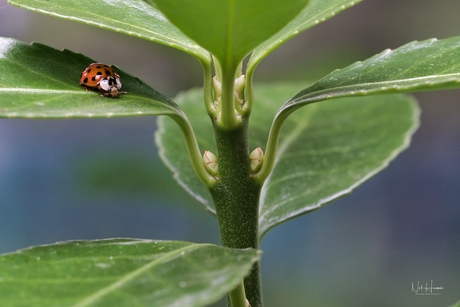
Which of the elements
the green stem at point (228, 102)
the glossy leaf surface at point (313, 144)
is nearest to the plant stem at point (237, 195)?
the green stem at point (228, 102)

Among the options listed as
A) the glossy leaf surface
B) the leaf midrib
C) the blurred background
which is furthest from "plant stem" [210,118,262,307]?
the blurred background

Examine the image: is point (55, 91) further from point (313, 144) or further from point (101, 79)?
point (313, 144)

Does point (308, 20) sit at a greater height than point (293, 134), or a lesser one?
greater

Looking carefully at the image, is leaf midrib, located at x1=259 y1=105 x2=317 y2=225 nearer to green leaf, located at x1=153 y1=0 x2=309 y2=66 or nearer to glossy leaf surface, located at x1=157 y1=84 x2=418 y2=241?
glossy leaf surface, located at x1=157 y1=84 x2=418 y2=241

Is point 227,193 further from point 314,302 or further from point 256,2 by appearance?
point 314,302

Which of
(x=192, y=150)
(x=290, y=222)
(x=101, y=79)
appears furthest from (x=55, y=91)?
(x=290, y=222)

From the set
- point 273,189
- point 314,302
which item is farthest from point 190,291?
point 314,302
